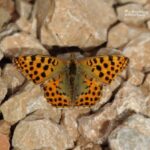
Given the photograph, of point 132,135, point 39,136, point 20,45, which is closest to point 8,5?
point 20,45

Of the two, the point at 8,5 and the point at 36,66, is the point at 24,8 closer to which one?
the point at 8,5

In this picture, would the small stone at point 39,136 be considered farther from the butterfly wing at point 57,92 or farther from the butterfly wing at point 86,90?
the butterfly wing at point 86,90

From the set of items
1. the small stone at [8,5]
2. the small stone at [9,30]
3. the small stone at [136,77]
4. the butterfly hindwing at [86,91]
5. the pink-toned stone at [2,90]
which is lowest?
the small stone at [136,77]

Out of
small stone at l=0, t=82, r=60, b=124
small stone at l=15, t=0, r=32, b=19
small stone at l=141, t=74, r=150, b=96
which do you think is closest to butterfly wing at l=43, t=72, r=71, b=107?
small stone at l=0, t=82, r=60, b=124

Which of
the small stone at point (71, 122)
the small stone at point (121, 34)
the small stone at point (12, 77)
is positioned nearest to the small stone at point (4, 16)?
the small stone at point (12, 77)

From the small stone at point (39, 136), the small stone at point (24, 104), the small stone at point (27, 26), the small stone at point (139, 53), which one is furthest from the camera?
the small stone at point (27, 26)

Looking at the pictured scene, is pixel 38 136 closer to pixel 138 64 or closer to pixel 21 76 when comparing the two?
pixel 21 76

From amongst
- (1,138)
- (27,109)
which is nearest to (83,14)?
(27,109)
